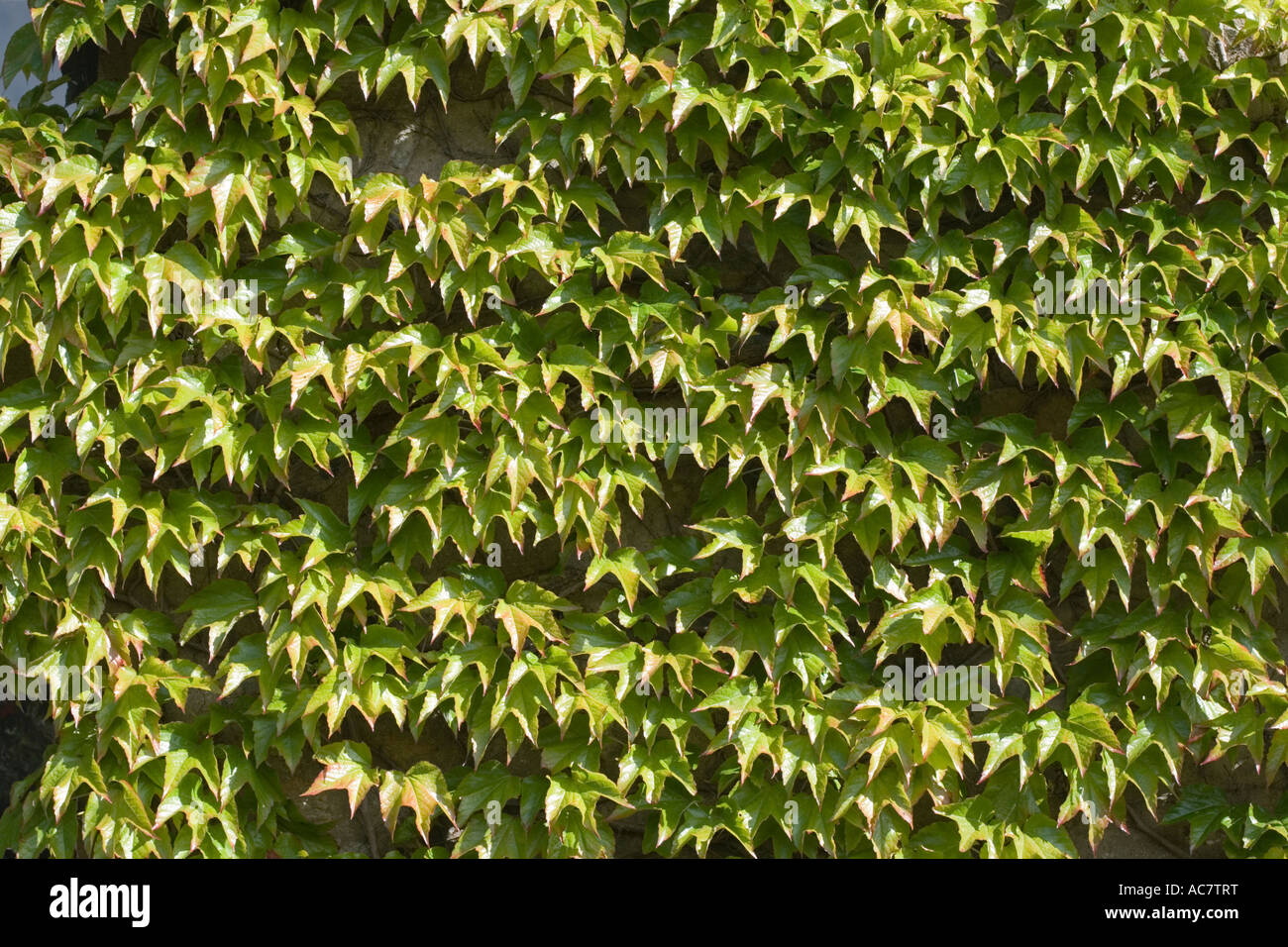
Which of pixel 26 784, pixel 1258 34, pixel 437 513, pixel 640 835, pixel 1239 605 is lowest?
pixel 640 835

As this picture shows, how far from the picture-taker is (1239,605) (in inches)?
89.6

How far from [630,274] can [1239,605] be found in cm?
154

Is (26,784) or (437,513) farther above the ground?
(437,513)

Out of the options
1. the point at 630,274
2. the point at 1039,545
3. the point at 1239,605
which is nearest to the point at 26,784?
the point at 630,274

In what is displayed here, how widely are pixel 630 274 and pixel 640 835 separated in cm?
129

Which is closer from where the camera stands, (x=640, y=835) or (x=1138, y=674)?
(x=1138, y=674)

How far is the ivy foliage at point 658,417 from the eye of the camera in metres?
2.21

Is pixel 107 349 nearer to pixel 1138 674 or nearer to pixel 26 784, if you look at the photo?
pixel 26 784

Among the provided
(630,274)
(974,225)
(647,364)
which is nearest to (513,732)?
(647,364)

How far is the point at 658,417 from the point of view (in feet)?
7.55

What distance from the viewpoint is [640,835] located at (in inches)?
93.8

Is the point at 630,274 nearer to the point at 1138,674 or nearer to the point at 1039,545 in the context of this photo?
the point at 1039,545

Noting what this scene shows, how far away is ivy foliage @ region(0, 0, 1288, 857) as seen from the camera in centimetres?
221

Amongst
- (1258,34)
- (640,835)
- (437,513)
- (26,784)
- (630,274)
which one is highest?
(1258,34)
